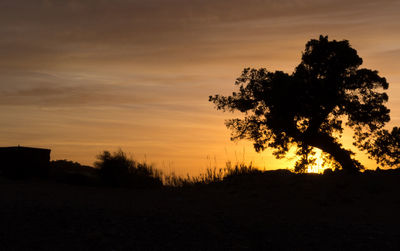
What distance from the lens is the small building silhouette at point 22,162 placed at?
2130 centimetres

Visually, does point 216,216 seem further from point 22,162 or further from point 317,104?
point 22,162

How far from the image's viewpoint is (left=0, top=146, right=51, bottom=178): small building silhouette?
2130 cm

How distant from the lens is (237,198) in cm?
1518

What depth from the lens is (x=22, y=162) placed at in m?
21.4

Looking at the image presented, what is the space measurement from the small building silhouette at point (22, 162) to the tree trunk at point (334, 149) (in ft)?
38.9

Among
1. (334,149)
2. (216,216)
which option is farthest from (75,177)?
(334,149)

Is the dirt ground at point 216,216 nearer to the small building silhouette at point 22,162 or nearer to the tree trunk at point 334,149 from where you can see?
the tree trunk at point 334,149

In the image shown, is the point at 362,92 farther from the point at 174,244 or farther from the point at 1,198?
the point at 1,198

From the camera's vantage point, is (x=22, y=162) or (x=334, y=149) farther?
(x=22, y=162)

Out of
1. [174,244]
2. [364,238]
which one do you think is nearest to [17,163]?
[174,244]

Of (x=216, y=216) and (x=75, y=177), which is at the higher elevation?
(x=75, y=177)

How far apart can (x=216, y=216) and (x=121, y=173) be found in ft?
29.6

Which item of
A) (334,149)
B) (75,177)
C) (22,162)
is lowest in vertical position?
(75,177)

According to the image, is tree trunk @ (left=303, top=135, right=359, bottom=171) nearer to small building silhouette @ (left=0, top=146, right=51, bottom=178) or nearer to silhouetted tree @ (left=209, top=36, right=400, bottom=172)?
silhouetted tree @ (left=209, top=36, right=400, bottom=172)
